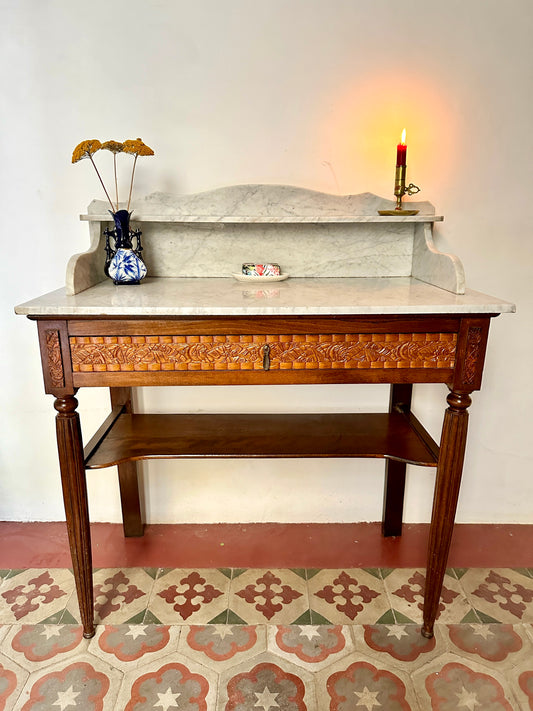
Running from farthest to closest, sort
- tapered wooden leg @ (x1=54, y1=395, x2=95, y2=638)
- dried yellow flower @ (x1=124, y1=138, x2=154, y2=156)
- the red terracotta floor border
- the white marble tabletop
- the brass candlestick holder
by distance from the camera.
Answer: the red terracotta floor border
the brass candlestick holder
dried yellow flower @ (x1=124, y1=138, x2=154, y2=156)
tapered wooden leg @ (x1=54, y1=395, x2=95, y2=638)
the white marble tabletop

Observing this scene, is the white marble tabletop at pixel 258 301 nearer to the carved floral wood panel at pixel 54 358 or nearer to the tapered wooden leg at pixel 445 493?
the carved floral wood panel at pixel 54 358

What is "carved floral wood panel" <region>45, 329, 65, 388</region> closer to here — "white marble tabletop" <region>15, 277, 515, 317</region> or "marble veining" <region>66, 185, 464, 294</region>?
"white marble tabletop" <region>15, 277, 515, 317</region>

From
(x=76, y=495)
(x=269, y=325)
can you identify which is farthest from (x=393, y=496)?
(x=76, y=495)

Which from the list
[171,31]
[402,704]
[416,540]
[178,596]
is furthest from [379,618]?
[171,31]

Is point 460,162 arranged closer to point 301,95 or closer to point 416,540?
point 301,95

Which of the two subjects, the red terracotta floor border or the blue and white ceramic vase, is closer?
the blue and white ceramic vase

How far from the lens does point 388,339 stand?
1.36 m

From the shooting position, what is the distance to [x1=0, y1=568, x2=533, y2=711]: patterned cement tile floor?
1398 mm

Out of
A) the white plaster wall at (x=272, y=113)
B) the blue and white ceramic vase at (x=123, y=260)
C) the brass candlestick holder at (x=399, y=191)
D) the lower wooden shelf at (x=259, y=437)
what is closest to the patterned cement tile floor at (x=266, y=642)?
the lower wooden shelf at (x=259, y=437)

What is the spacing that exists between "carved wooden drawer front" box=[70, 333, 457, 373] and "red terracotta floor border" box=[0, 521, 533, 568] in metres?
0.98

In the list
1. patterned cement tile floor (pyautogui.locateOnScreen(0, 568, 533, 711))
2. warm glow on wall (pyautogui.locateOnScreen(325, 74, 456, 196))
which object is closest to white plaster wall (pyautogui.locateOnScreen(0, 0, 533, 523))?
warm glow on wall (pyautogui.locateOnScreen(325, 74, 456, 196))

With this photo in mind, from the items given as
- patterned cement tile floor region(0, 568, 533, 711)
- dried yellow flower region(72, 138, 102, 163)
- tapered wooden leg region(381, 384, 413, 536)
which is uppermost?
dried yellow flower region(72, 138, 102, 163)

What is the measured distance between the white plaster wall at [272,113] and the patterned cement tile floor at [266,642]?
2.46 ft

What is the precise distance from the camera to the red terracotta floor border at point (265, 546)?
1945 mm
